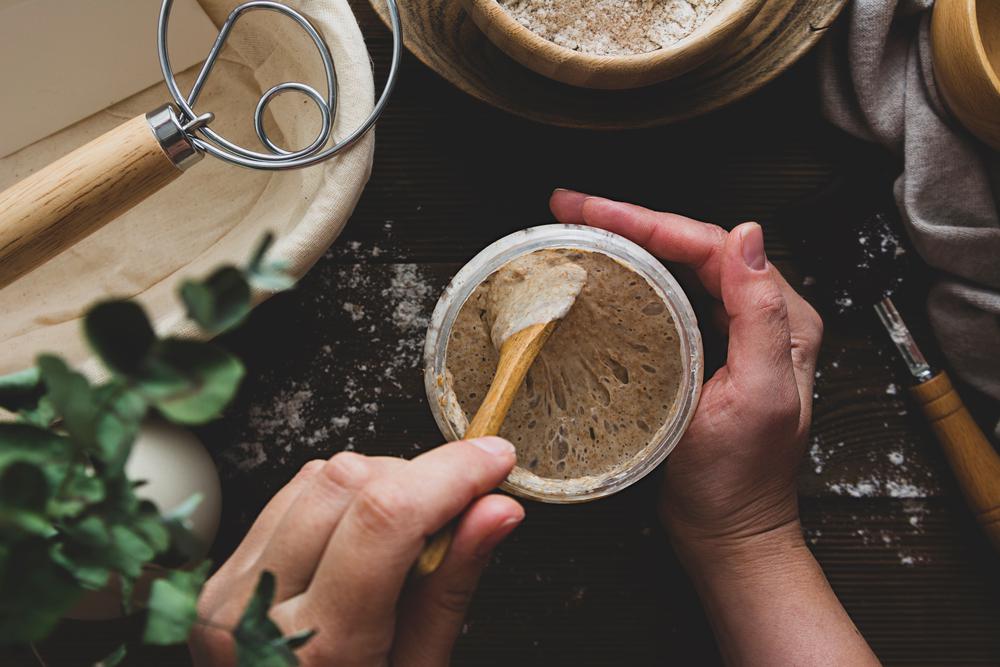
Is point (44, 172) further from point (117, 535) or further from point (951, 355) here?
point (951, 355)

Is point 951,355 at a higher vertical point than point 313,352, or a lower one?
lower

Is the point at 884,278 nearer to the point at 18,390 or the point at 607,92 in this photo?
the point at 607,92

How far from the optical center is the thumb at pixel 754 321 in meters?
0.61

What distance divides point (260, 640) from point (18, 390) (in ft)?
0.49

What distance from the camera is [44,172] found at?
0.52 m

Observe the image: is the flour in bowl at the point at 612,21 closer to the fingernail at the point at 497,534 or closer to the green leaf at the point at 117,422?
the fingernail at the point at 497,534

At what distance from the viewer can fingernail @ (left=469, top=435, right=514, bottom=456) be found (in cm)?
45

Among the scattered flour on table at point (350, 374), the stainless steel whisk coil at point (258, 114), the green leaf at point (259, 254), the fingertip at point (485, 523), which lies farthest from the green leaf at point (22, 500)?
the scattered flour on table at point (350, 374)

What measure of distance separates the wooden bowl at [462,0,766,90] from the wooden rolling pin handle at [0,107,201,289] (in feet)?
0.79

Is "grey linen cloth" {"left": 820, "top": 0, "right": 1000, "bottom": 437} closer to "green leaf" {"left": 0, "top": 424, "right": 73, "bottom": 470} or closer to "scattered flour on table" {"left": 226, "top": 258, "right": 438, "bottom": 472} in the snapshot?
"scattered flour on table" {"left": 226, "top": 258, "right": 438, "bottom": 472}

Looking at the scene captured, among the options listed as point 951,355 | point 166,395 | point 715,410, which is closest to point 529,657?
point 715,410

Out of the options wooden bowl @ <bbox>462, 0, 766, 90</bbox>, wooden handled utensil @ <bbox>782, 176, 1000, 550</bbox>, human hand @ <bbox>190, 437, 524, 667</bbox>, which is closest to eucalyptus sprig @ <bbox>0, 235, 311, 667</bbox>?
human hand @ <bbox>190, 437, 524, 667</bbox>

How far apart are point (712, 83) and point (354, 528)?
480 mm

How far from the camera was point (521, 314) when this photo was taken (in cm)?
56
